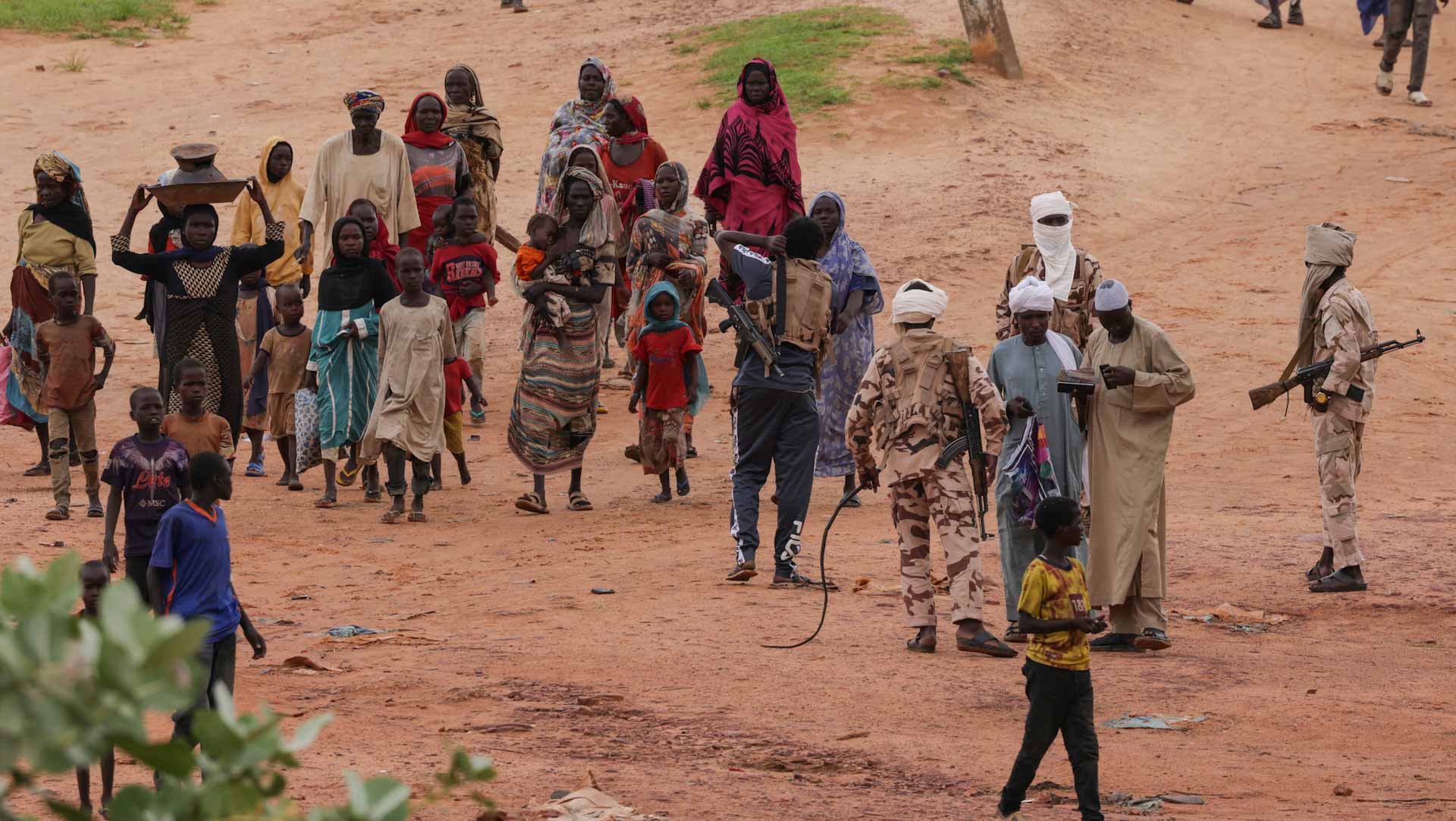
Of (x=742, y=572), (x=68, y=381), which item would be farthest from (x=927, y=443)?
(x=68, y=381)

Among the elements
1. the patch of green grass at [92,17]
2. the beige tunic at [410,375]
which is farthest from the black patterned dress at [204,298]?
the patch of green grass at [92,17]

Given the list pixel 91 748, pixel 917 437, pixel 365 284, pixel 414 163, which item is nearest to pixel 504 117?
pixel 414 163

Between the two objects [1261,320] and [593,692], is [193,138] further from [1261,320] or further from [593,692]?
[593,692]

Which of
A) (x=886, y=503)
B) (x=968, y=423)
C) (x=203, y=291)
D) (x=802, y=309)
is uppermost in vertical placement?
(x=203, y=291)

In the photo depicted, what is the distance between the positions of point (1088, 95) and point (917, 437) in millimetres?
15839

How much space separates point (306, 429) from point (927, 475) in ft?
16.3

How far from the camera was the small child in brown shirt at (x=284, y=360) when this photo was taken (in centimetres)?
1133

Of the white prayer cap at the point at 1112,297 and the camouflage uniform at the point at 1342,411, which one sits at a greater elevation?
the white prayer cap at the point at 1112,297

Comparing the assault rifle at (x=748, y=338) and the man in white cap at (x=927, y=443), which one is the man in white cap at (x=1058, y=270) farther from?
the man in white cap at (x=927, y=443)

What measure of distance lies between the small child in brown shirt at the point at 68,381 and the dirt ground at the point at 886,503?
36 centimetres

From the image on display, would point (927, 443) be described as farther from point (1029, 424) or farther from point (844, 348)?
point (844, 348)

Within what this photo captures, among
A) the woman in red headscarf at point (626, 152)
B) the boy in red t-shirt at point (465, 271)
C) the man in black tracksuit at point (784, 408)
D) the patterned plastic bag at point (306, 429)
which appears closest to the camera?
the man in black tracksuit at point (784, 408)

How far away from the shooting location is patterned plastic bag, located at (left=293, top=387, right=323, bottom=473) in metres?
11.2

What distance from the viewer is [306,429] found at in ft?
37.1
